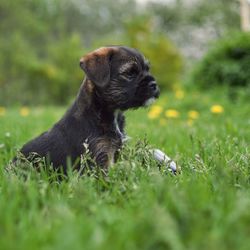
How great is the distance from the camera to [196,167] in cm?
331

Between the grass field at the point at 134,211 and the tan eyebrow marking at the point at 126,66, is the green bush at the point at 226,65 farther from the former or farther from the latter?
the grass field at the point at 134,211

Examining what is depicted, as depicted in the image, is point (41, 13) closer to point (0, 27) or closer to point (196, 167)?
point (0, 27)

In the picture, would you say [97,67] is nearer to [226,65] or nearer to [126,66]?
[126,66]

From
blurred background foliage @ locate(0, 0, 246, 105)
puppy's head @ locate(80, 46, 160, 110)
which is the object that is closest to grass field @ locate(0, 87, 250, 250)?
puppy's head @ locate(80, 46, 160, 110)

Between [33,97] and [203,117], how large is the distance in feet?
74.6

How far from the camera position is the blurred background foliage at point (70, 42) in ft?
81.5

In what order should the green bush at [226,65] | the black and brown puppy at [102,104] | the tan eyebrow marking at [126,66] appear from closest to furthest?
the black and brown puppy at [102,104]
the tan eyebrow marking at [126,66]
the green bush at [226,65]

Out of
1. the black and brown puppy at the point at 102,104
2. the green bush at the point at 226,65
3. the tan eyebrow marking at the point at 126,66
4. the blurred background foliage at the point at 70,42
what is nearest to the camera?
the black and brown puppy at the point at 102,104

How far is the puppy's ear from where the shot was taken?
3961mm

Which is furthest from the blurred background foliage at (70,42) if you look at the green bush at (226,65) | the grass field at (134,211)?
the grass field at (134,211)

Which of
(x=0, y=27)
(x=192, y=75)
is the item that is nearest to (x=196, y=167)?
(x=192, y=75)

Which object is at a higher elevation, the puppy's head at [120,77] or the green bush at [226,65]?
the puppy's head at [120,77]

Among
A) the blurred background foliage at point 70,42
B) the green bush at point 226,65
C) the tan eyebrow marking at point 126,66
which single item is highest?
the tan eyebrow marking at point 126,66

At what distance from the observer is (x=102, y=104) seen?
4059 millimetres
